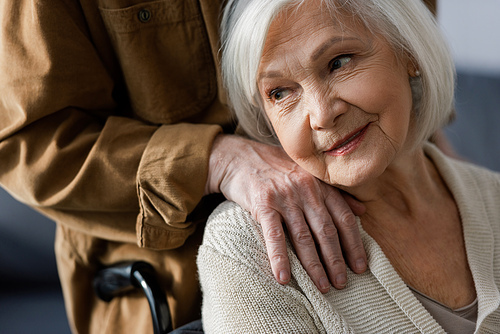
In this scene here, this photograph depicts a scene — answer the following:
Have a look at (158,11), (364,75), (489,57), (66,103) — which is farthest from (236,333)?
(489,57)

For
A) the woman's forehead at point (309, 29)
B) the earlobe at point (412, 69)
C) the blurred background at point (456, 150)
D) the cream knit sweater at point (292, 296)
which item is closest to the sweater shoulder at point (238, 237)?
the cream knit sweater at point (292, 296)

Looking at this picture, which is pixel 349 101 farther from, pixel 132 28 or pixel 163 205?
pixel 132 28

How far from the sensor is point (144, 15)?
1.51 m

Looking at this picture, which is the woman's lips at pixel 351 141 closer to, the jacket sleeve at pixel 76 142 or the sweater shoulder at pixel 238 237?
the sweater shoulder at pixel 238 237

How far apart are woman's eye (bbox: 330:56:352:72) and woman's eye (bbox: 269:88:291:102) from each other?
0.12 m

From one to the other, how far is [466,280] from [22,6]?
1.38m

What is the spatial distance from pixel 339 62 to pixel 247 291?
1.79ft

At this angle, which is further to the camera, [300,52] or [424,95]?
[424,95]

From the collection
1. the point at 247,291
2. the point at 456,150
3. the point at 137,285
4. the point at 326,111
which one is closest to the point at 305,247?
the point at 247,291

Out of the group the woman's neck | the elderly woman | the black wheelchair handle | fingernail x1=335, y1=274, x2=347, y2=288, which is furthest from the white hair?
the black wheelchair handle

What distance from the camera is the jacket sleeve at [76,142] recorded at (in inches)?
55.2

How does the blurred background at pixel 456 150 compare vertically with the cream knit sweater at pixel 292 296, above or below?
below

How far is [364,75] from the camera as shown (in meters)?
1.19

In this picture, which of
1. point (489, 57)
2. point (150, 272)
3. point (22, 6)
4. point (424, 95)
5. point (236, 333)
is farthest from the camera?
point (489, 57)
